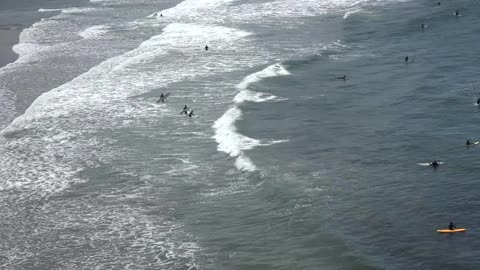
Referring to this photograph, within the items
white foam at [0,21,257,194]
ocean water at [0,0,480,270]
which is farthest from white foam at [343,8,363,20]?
white foam at [0,21,257,194]

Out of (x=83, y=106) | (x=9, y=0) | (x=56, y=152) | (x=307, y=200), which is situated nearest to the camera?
(x=307, y=200)

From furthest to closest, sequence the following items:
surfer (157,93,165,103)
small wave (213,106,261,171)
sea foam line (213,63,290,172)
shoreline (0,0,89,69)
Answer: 1. shoreline (0,0,89,69)
2. surfer (157,93,165,103)
3. sea foam line (213,63,290,172)
4. small wave (213,106,261,171)

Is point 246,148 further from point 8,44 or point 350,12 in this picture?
point 350,12

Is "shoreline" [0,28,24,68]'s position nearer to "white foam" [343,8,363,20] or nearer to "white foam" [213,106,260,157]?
"white foam" [213,106,260,157]

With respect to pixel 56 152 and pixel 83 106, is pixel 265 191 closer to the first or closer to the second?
pixel 56 152

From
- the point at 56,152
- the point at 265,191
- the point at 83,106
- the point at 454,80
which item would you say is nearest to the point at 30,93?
the point at 83,106

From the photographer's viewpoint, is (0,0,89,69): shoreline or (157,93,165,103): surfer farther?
(0,0,89,69): shoreline
